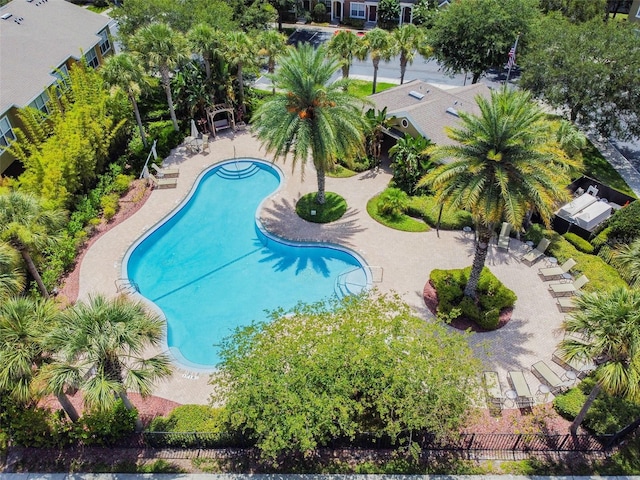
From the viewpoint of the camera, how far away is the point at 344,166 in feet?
126

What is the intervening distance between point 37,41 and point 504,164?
130 ft

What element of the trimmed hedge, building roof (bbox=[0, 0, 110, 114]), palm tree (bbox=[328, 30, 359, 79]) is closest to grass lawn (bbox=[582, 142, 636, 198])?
the trimmed hedge

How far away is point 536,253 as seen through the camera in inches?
1171

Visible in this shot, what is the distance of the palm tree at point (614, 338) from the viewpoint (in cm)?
1741

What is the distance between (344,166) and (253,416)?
2437 centimetres

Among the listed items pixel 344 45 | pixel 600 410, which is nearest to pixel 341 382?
pixel 600 410

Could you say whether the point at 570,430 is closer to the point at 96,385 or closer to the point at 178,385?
the point at 178,385

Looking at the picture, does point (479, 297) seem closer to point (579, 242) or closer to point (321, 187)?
point (579, 242)

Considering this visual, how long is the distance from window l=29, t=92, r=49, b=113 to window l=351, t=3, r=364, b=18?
138 feet

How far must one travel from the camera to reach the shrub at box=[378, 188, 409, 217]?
3266 centimetres

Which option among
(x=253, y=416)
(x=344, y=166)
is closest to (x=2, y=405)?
(x=253, y=416)

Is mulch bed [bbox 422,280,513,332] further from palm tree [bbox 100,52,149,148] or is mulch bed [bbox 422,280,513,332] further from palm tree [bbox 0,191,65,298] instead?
palm tree [bbox 100,52,149,148]

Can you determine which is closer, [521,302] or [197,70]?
[521,302]

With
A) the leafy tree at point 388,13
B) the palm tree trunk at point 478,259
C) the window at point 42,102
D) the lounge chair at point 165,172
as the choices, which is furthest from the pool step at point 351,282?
the leafy tree at point 388,13
